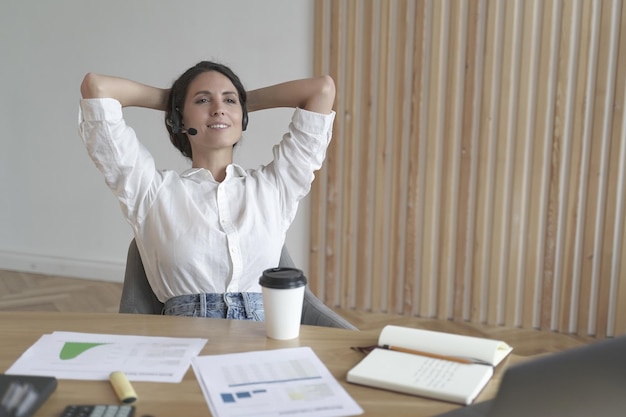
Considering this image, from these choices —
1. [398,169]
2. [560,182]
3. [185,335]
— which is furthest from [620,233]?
[185,335]

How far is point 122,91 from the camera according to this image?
2021 mm

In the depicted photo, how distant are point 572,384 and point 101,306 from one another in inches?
145

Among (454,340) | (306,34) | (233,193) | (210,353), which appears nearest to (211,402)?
(210,353)

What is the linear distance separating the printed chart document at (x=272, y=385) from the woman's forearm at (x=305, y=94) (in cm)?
100

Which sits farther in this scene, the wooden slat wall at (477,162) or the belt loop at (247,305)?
the wooden slat wall at (477,162)

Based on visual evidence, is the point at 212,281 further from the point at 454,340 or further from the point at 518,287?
the point at 518,287

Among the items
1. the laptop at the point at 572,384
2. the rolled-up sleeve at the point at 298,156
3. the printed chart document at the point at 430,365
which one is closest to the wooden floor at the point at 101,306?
the rolled-up sleeve at the point at 298,156

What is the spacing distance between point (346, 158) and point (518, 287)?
1.17 meters

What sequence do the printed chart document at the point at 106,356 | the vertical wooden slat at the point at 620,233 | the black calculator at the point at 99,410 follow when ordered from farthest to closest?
the vertical wooden slat at the point at 620,233, the printed chart document at the point at 106,356, the black calculator at the point at 99,410

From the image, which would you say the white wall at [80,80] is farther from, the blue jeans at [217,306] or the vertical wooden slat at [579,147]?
the blue jeans at [217,306]

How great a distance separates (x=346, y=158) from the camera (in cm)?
389

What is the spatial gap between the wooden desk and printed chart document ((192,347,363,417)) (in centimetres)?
2

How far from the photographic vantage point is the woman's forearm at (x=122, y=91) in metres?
1.93

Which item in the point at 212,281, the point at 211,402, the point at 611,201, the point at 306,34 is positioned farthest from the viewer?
the point at 306,34
